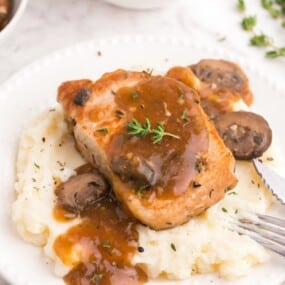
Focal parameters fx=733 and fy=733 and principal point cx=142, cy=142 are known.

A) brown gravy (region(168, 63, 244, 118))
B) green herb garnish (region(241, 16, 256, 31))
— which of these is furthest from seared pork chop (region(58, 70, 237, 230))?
green herb garnish (region(241, 16, 256, 31))

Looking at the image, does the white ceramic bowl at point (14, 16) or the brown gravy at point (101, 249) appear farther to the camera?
the white ceramic bowl at point (14, 16)

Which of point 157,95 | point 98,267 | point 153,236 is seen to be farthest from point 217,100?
point 98,267

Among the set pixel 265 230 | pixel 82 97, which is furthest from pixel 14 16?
pixel 265 230

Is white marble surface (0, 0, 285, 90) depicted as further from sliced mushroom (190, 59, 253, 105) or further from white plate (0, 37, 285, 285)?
sliced mushroom (190, 59, 253, 105)

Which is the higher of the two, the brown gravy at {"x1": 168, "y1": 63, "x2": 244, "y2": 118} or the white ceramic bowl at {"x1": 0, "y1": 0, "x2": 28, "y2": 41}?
the white ceramic bowl at {"x1": 0, "y1": 0, "x2": 28, "y2": 41}

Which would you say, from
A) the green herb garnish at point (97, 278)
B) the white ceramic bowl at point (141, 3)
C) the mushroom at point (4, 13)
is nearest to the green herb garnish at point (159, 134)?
the green herb garnish at point (97, 278)

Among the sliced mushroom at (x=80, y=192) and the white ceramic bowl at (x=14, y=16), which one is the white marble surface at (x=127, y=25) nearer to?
the white ceramic bowl at (x=14, y=16)

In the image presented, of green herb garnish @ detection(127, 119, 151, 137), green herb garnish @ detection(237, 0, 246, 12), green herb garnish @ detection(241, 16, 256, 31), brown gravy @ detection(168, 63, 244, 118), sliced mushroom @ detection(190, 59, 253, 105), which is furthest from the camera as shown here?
green herb garnish @ detection(237, 0, 246, 12)
